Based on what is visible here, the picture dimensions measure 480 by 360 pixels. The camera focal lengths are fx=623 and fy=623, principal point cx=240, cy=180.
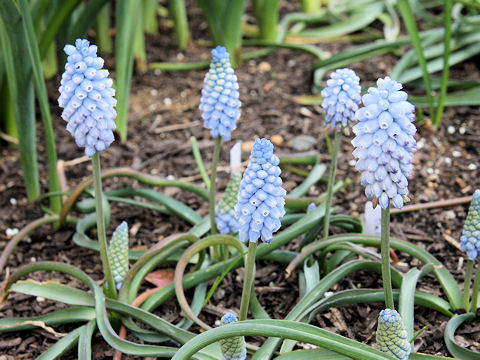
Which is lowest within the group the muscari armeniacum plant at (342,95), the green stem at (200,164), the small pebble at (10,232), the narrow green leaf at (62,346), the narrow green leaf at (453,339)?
the narrow green leaf at (453,339)

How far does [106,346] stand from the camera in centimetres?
238

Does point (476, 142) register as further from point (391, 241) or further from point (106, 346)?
point (106, 346)

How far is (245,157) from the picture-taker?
3.63 metres

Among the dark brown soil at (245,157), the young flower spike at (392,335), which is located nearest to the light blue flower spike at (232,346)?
the young flower spike at (392,335)

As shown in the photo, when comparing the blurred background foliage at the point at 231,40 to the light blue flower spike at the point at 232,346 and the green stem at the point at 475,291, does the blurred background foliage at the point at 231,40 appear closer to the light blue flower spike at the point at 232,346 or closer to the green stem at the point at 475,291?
the light blue flower spike at the point at 232,346

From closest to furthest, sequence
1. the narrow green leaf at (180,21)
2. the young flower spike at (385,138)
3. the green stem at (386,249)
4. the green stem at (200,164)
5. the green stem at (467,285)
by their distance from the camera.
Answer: the young flower spike at (385,138)
the green stem at (386,249)
the green stem at (467,285)
the green stem at (200,164)
the narrow green leaf at (180,21)

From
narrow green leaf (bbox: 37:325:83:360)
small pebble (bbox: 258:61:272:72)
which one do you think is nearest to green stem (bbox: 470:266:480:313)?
narrow green leaf (bbox: 37:325:83:360)

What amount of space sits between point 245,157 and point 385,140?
2034 millimetres

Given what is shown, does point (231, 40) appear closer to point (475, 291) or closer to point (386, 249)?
point (475, 291)

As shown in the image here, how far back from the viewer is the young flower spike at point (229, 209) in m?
2.57

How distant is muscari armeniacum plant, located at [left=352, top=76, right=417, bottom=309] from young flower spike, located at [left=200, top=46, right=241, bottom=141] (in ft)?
2.24

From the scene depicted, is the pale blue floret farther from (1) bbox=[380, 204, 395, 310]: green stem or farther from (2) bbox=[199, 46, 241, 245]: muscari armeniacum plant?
(1) bbox=[380, 204, 395, 310]: green stem

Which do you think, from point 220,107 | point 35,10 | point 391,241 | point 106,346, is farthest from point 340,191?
point 35,10

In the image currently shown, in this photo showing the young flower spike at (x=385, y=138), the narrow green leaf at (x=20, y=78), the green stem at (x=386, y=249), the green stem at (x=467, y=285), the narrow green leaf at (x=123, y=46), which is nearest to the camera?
the young flower spike at (x=385, y=138)
